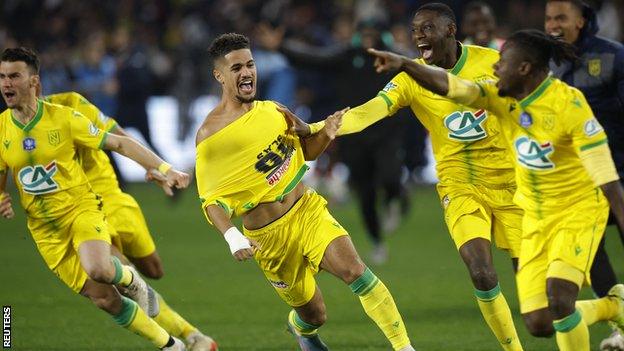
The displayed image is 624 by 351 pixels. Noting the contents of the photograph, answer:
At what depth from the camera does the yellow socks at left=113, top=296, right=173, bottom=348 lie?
29.3ft

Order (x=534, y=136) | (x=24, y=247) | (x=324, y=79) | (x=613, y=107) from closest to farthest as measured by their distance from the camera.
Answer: (x=534, y=136) → (x=613, y=107) → (x=24, y=247) → (x=324, y=79)

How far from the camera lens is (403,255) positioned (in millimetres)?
16266

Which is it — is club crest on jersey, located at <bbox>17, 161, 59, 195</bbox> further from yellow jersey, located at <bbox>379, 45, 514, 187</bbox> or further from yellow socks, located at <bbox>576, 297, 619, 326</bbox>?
yellow socks, located at <bbox>576, 297, 619, 326</bbox>

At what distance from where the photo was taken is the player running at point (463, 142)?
877cm

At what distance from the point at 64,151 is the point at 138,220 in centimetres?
130

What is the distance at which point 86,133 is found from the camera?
9.16 meters

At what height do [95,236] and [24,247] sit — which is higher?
[95,236]

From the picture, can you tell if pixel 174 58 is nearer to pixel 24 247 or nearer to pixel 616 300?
pixel 24 247

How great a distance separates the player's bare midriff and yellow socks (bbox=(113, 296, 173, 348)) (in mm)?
1069

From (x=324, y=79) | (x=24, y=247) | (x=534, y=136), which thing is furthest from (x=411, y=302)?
(x=324, y=79)

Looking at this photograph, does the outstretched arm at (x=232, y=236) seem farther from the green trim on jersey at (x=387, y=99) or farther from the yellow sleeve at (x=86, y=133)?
the green trim on jersey at (x=387, y=99)

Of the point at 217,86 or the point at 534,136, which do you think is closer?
the point at 534,136

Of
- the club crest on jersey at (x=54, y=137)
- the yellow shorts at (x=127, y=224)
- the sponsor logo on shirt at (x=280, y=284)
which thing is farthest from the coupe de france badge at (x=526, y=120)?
the yellow shorts at (x=127, y=224)

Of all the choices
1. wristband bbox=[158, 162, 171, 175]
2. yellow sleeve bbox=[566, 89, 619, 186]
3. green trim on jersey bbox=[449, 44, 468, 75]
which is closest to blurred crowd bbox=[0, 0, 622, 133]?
green trim on jersey bbox=[449, 44, 468, 75]
